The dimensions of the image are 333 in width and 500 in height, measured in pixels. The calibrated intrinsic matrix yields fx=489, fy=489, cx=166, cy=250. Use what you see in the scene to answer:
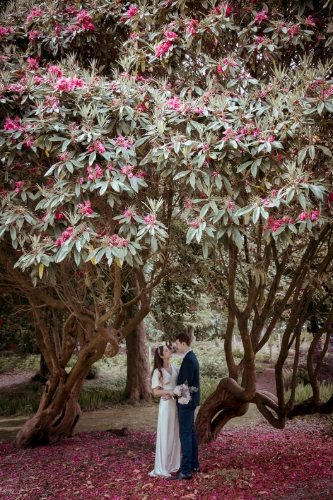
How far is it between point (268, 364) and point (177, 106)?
14.5m

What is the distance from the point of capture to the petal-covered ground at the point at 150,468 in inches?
197

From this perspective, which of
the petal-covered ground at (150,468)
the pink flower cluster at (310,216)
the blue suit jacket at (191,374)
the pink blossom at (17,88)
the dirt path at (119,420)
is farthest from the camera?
the dirt path at (119,420)

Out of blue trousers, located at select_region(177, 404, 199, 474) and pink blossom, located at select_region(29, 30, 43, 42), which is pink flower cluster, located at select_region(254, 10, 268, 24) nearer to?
pink blossom, located at select_region(29, 30, 43, 42)

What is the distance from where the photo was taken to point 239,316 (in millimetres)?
5738

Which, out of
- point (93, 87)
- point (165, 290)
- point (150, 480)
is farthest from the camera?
point (165, 290)

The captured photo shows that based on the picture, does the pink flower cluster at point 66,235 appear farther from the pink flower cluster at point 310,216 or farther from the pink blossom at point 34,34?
the pink blossom at point 34,34

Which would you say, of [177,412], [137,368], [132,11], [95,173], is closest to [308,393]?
[137,368]

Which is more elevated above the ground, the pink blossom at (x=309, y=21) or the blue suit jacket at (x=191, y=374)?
the pink blossom at (x=309, y=21)

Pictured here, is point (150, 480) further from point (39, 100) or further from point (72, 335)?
point (39, 100)

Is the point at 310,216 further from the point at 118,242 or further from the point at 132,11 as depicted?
the point at 132,11

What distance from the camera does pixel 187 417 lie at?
5375 millimetres

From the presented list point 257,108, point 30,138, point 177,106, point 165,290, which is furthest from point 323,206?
point 165,290

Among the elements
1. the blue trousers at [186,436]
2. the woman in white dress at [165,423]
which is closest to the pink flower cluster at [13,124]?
the woman in white dress at [165,423]

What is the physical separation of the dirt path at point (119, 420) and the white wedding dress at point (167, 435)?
3673 mm
